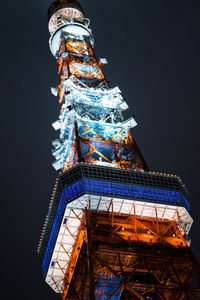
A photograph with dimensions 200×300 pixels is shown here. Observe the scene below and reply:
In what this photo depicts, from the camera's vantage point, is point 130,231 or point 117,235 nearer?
point 117,235

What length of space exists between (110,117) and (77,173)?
2367cm

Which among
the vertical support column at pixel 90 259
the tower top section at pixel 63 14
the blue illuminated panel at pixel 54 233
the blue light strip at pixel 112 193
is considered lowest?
the vertical support column at pixel 90 259

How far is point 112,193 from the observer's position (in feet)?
160

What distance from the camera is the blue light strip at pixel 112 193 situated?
48.3 m

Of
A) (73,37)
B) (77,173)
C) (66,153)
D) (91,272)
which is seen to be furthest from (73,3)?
(91,272)

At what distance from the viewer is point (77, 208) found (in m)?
48.6

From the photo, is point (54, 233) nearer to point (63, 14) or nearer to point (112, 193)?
point (112, 193)

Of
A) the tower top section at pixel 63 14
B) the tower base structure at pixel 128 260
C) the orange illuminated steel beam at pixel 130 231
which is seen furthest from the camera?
the tower top section at pixel 63 14

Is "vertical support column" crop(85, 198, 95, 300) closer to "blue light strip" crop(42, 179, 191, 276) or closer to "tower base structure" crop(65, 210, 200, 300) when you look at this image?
"tower base structure" crop(65, 210, 200, 300)

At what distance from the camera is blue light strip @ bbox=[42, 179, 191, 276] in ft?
158

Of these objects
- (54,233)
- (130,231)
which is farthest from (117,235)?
(54,233)


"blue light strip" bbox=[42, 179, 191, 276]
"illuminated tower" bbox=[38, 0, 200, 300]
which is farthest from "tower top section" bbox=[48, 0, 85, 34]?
"blue light strip" bbox=[42, 179, 191, 276]

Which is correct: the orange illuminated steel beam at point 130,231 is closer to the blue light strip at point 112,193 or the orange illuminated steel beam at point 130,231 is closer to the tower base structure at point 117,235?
the tower base structure at point 117,235

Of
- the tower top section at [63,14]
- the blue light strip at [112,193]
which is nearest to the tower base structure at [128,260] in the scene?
the blue light strip at [112,193]
